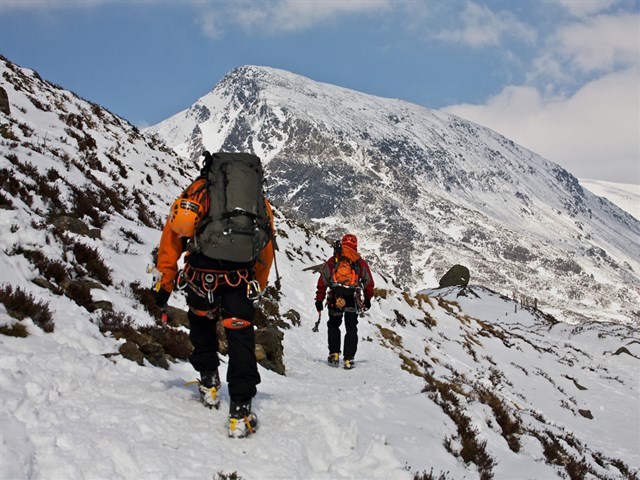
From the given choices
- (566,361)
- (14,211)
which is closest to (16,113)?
(14,211)

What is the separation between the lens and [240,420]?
15.1ft

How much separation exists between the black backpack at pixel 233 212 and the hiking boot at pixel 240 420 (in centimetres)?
146

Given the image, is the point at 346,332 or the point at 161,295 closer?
the point at 161,295

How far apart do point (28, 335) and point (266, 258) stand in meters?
2.78

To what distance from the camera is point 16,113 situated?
16.6 m

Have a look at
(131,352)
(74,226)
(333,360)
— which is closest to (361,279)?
(333,360)

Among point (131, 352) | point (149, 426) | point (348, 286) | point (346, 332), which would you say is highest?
point (348, 286)

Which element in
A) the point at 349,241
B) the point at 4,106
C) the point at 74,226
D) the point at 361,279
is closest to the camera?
the point at 74,226

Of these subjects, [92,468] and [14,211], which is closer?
[92,468]

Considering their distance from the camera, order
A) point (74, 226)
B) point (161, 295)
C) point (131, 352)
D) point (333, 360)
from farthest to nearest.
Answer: point (333, 360), point (74, 226), point (131, 352), point (161, 295)

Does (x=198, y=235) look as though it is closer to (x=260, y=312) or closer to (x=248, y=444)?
(x=248, y=444)

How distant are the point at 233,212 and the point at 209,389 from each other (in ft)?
6.91

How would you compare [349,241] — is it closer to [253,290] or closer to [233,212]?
[253,290]

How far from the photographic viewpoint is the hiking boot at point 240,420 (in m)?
4.56
